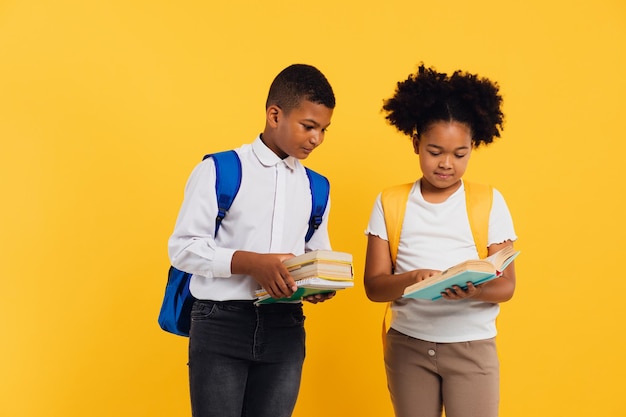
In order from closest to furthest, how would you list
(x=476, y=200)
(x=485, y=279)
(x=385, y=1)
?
1. (x=485, y=279)
2. (x=476, y=200)
3. (x=385, y=1)

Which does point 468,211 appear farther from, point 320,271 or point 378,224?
point 320,271

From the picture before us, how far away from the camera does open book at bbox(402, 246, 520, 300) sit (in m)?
1.66

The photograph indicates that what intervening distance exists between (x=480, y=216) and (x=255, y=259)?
697mm

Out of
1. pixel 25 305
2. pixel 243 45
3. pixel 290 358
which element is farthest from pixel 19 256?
pixel 290 358

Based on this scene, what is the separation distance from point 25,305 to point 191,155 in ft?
2.99

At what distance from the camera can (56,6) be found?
9.53ft

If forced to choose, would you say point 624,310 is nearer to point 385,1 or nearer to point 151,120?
point 385,1

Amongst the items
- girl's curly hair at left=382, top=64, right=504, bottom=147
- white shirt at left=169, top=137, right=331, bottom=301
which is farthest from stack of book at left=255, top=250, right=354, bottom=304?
girl's curly hair at left=382, top=64, right=504, bottom=147

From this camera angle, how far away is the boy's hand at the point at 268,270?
176cm

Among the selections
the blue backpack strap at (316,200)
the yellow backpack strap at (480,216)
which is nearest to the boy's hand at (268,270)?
the blue backpack strap at (316,200)

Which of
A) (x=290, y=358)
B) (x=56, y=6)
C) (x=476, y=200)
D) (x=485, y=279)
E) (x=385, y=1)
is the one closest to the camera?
(x=485, y=279)

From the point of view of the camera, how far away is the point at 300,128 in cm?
198

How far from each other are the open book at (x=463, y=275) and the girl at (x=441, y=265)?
0.45 ft

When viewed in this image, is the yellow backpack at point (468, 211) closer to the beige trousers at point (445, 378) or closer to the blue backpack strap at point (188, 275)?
the beige trousers at point (445, 378)
